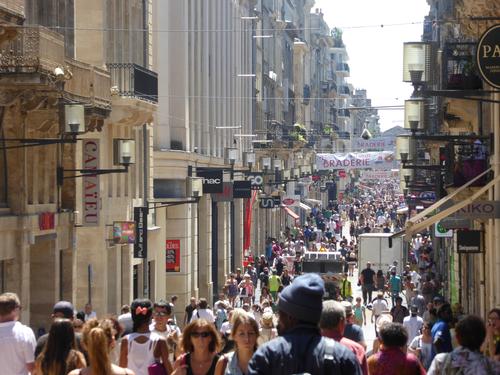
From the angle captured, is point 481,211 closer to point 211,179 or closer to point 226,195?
point 211,179

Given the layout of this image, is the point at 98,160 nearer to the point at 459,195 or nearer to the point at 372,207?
the point at 459,195

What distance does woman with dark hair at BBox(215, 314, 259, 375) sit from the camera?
8.66 m

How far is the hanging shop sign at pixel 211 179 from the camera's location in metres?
42.5

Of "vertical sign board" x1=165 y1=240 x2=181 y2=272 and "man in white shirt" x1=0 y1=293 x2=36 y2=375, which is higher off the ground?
"man in white shirt" x1=0 y1=293 x2=36 y2=375

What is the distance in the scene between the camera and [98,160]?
2953cm

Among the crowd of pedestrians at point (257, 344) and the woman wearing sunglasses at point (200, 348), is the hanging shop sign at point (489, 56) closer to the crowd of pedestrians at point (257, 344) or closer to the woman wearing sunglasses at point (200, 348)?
the crowd of pedestrians at point (257, 344)

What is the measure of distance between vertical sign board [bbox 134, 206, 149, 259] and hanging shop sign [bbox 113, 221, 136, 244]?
148cm

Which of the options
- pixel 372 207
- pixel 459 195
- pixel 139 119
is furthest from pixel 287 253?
pixel 372 207

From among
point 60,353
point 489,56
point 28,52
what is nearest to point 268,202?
point 28,52

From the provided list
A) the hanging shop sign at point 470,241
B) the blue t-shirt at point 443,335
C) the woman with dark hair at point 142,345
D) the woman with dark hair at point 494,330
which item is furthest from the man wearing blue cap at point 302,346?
the hanging shop sign at point 470,241

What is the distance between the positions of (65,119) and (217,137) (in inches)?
1049

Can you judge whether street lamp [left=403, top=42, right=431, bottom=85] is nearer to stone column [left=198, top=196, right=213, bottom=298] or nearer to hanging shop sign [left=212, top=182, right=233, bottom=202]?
hanging shop sign [left=212, top=182, right=233, bottom=202]

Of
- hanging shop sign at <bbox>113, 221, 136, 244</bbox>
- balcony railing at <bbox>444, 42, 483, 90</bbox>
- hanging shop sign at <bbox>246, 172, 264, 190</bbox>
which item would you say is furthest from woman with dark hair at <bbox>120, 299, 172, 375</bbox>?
hanging shop sign at <bbox>246, 172, 264, 190</bbox>

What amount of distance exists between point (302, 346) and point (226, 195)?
39916 millimetres
